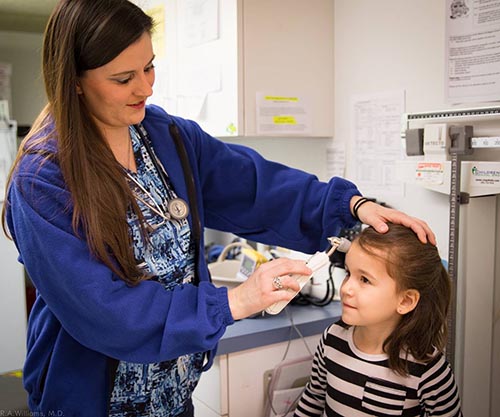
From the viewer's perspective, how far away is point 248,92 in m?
1.83

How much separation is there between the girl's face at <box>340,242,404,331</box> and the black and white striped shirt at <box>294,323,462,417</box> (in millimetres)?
121

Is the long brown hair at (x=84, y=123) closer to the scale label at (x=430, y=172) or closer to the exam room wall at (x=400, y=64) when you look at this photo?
the scale label at (x=430, y=172)

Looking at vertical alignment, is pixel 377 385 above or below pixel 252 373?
above

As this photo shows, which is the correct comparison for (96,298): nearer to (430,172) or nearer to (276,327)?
(276,327)

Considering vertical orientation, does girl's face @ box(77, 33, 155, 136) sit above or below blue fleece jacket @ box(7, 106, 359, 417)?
above

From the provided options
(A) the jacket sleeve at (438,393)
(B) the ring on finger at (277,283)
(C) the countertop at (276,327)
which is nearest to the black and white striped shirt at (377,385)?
(A) the jacket sleeve at (438,393)

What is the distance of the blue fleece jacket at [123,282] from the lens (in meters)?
0.95

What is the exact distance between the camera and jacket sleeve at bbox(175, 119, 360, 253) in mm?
1375

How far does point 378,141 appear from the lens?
73.8 inches

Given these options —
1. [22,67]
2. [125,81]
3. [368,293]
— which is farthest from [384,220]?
[22,67]

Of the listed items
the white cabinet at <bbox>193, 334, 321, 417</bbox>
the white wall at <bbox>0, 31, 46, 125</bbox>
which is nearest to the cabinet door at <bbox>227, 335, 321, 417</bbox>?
the white cabinet at <bbox>193, 334, 321, 417</bbox>

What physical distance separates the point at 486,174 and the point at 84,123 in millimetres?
967

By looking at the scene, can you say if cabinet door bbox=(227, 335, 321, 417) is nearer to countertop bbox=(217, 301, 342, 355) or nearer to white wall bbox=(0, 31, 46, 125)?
countertop bbox=(217, 301, 342, 355)

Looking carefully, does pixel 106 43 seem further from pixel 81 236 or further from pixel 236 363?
pixel 236 363
